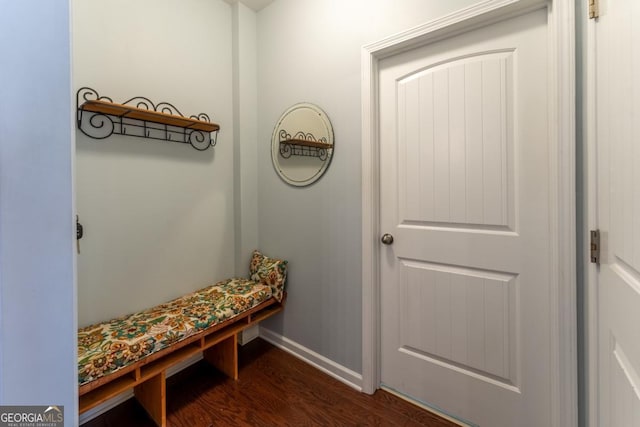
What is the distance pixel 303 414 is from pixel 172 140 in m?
1.81

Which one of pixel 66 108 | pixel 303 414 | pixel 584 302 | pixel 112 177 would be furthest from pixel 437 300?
pixel 112 177

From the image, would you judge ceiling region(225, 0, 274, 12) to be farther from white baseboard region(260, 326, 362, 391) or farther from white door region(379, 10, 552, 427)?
white baseboard region(260, 326, 362, 391)

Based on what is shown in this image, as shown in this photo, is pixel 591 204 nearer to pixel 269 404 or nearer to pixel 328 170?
pixel 328 170

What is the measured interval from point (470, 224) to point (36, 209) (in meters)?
1.60

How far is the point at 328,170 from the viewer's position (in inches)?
69.6

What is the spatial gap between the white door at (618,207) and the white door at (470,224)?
0.28m

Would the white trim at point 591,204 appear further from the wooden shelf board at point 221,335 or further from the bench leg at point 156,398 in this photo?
the bench leg at point 156,398

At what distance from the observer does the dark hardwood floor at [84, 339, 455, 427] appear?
56.4 inches

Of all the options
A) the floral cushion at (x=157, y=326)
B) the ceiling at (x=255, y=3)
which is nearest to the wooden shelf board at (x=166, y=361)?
the floral cushion at (x=157, y=326)

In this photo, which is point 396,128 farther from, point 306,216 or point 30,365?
point 30,365

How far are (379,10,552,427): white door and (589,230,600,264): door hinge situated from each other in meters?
0.23

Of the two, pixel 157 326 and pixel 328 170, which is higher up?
pixel 328 170

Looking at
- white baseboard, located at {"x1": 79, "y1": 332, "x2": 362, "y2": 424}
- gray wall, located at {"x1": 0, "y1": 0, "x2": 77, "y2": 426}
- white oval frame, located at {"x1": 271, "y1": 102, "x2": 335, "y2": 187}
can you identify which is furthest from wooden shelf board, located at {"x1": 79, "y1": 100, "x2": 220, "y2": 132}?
white baseboard, located at {"x1": 79, "y1": 332, "x2": 362, "y2": 424}

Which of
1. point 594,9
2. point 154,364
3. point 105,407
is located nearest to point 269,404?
point 154,364
